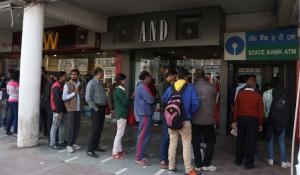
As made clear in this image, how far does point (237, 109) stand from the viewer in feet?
18.1

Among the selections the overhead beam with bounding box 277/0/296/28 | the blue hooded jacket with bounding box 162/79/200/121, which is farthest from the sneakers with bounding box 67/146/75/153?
the overhead beam with bounding box 277/0/296/28

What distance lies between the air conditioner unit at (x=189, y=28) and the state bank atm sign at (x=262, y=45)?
939mm

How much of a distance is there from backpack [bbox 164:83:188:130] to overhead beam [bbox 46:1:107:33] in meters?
4.40

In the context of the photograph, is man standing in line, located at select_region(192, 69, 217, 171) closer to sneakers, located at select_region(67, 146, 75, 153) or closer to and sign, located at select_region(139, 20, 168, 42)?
sneakers, located at select_region(67, 146, 75, 153)

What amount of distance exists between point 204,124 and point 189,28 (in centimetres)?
392

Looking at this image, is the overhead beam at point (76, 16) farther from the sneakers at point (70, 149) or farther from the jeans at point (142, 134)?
the jeans at point (142, 134)

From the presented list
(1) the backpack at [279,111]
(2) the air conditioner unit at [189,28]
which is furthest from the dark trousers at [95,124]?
(2) the air conditioner unit at [189,28]

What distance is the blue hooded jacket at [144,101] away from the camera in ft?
18.0

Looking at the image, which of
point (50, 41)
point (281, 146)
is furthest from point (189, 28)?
point (50, 41)

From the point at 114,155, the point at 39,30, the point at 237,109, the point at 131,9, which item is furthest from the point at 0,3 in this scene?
the point at 237,109

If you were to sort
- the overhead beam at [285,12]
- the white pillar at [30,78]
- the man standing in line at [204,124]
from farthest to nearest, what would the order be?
the white pillar at [30,78], the overhead beam at [285,12], the man standing in line at [204,124]

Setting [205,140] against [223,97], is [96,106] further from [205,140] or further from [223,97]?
[223,97]

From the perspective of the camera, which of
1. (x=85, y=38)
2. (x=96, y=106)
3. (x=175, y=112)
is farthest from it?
(x=85, y=38)

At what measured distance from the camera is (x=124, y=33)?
9250 mm
